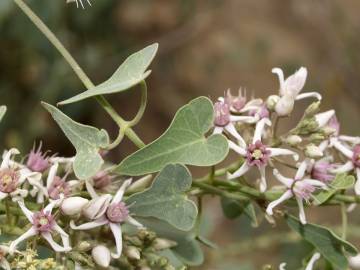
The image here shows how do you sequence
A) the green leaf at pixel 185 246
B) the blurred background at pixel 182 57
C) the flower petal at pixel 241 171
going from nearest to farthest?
the flower petal at pixel 241 171
the green leaf at pixel 185 246
the blurred background at pixel 182 57

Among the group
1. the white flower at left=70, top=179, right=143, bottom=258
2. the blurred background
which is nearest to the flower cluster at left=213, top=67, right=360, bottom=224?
the white flower at left=70, top=179, right=143, bottom=258

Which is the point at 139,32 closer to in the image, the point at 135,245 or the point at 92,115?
the point at 92,115

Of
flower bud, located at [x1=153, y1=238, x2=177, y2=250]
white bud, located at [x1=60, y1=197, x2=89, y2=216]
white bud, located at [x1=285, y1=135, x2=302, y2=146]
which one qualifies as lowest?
flower bud, located at [x1=153, y1=238, x2=177, y2=250]

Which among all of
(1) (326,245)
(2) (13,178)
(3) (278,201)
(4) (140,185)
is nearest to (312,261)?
(1) (326,245)

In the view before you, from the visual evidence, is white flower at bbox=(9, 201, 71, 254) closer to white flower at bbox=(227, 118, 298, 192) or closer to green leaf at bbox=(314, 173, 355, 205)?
white flower at bbox=(227, 118, 298, 192)

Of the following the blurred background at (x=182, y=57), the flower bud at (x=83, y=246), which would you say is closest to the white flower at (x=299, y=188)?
the flower bud at (x=83, y=246)

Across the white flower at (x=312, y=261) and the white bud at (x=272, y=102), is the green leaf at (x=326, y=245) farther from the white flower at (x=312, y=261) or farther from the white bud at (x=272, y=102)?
the white bud at (x=272, y=102)

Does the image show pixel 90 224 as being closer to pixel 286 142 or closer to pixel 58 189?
pixel 58 189
